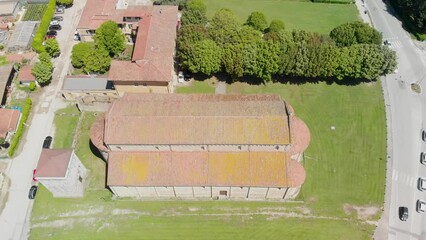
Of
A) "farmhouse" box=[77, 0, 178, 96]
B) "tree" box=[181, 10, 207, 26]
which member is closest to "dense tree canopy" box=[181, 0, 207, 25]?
"tree" box=[181, 10, 207, 26]

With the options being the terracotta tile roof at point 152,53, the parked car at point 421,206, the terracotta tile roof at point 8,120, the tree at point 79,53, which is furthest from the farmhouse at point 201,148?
the tree at point 79,53

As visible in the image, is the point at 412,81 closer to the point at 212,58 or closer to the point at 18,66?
the point at 212,58

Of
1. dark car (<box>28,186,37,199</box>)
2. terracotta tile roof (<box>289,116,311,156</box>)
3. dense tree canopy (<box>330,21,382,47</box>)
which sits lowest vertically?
dark car (<box>28,186,37,199</box>)

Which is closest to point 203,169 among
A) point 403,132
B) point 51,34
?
point 403,132

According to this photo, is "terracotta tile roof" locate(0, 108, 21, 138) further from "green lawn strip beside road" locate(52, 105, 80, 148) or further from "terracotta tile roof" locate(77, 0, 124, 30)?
"terracotta tile roof" locate(77, 0, 124, 30)

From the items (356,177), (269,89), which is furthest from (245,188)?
(269,89)

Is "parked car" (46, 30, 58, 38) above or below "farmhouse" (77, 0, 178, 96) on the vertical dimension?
below

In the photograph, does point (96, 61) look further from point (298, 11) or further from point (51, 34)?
point (298, 11)
